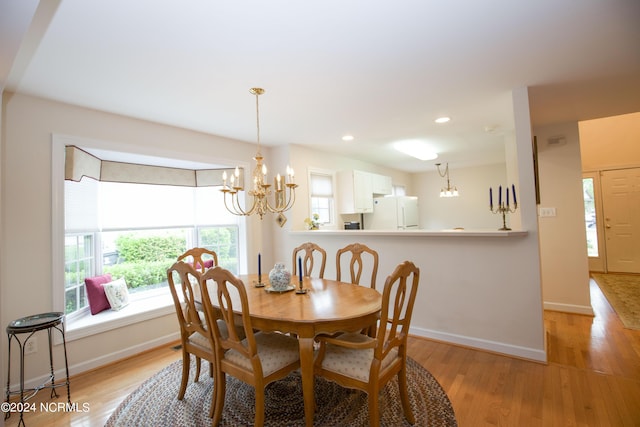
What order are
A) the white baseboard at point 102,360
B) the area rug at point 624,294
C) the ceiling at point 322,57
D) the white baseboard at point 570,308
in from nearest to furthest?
the ceiling at point 322,57
the white baseboard at point 102,360
the area rug at point 624,294
the white baseboard at point 570,308

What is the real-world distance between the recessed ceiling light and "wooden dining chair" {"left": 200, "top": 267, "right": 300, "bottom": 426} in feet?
11.4

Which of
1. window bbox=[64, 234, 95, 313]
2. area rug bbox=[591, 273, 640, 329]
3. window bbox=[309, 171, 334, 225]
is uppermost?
window bbox=[309, 171, 334, 225]

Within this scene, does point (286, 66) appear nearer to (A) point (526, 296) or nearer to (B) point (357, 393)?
(B) point (357, 393)

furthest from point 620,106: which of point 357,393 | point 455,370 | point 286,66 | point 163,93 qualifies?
point 163,93

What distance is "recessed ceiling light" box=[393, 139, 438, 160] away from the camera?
14.8 feet

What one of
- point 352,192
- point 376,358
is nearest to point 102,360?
point 376,358

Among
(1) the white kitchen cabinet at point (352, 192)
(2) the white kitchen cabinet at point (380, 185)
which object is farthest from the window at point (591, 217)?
(1) the white kitchen cabinet at point (352, 192)

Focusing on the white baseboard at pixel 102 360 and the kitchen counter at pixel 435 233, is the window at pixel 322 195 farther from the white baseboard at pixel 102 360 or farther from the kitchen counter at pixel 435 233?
the white baseboard at pixel 102 360

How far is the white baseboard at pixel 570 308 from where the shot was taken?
11.9ft

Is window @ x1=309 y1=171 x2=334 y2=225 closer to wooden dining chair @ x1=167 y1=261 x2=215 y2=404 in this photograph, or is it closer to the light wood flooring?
the light wood flooring

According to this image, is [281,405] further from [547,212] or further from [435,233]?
[547,212]

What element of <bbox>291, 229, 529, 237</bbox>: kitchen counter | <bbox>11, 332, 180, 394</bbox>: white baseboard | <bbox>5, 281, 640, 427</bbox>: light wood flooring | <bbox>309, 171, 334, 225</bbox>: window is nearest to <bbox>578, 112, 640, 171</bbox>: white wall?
<bbox>5, 281, 640, 427</bbox>: light wood flooring

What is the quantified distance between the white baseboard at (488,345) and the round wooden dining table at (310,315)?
1.39 metres

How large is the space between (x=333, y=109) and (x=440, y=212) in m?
5.64
